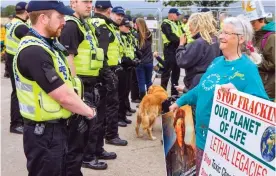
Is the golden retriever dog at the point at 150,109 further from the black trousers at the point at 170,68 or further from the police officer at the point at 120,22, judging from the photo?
the black trousers at the point at 170,68

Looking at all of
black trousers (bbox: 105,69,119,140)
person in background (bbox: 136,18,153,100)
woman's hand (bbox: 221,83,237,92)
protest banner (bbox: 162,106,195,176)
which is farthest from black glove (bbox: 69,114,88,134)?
person in background (bbox: 136,18,153,100)

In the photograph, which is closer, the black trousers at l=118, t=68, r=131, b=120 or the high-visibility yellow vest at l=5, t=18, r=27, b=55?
the high-visibility yellow vest at l=5, t=18, r=27, b=55

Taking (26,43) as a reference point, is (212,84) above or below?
below

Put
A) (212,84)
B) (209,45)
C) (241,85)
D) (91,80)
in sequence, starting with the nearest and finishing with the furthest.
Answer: (241,85) < (212,84) < (209,45) < (91,80)

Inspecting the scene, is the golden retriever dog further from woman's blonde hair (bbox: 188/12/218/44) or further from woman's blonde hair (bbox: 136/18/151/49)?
woman's blonde hair (bbox: 136/18/151/49)

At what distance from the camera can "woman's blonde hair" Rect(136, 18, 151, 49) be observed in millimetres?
7971

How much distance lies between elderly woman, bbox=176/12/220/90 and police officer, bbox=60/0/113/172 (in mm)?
994

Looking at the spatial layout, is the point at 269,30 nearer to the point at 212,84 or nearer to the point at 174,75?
the point at 212,84

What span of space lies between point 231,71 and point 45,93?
141 centimetres

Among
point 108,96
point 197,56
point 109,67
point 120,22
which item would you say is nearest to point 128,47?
point 120,22

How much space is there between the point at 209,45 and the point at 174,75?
197 inches

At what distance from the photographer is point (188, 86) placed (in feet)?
14.9

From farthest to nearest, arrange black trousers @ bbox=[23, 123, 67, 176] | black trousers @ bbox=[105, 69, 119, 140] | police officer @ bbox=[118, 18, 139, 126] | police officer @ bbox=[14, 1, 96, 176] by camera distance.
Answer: police officer @ bbox=[118, 18, 139, 126] → black trousers @ bbox=[105, 69, 119, 140] → black trousers @ bbox=[23, 123, 67, 176] → police officer @ bbox=[14, 1, 96, 176]

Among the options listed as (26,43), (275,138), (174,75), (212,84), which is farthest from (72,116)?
(174,75)
